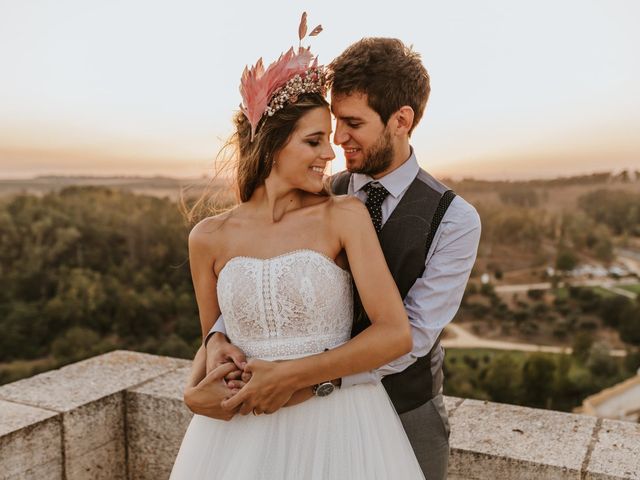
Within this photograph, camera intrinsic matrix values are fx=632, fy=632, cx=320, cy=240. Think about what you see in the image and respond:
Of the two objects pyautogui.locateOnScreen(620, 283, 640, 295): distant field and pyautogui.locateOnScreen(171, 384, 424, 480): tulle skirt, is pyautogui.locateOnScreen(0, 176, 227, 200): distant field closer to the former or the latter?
pyautogui.locateOnScreen(171, 384, 424, 480): tulle skirt

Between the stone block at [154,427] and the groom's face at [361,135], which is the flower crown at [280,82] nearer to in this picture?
the groom's face at [361,135]

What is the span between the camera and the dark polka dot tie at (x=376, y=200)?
2.04 metres

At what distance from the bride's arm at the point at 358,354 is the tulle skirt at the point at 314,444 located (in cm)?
12

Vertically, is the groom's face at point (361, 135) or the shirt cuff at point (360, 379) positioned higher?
the groom's face at point (361, 135)

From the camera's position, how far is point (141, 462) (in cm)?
298

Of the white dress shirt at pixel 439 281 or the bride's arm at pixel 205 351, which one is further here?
the white dress shirt at pixel 439 281

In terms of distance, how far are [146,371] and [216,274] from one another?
1469mm

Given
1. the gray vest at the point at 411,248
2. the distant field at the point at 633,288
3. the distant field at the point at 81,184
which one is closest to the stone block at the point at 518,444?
the gray vest at the point at 411,248

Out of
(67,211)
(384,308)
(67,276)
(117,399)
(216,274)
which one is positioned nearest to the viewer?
(384,308)

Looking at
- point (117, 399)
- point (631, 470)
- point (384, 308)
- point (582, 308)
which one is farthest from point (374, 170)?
point (582, 308)

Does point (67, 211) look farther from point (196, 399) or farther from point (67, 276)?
point (196, 399)

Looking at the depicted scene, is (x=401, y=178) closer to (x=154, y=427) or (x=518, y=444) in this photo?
(x=518, y=444)

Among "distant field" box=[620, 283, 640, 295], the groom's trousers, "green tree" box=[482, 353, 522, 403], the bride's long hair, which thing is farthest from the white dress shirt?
"distant field" box=[620, 283, 640, 295]

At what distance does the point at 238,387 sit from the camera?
1.79 meters
